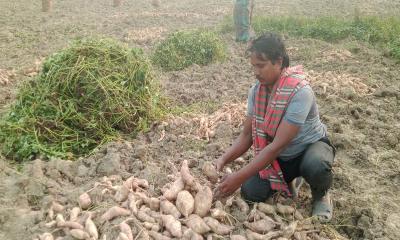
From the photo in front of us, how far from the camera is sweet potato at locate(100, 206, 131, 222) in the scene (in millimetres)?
2941

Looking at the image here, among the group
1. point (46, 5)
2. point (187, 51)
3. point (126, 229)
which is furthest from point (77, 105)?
point (46, 5)

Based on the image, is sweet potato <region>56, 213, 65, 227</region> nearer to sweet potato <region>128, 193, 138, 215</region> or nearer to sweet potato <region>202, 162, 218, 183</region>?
sweet potato <region>128, 193, 138, 215</region>

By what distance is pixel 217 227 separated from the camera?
9.56 feet

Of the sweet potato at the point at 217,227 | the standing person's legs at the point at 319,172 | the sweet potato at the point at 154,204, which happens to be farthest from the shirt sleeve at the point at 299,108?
the sweet potato at the point at 154,204

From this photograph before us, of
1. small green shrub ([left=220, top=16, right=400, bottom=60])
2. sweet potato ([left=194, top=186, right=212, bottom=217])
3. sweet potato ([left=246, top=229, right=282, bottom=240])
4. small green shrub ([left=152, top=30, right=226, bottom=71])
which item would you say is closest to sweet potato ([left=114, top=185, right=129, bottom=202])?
sweet potato ([left=194, top=186, right=212, bottom=217])

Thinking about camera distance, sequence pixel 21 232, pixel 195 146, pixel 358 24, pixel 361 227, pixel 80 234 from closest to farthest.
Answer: pixel 80 234, pixel 21 232, pixel 361 227, pixel 195 146, pixel 358 24

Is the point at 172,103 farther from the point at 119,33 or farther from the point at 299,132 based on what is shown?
the point at 119,33

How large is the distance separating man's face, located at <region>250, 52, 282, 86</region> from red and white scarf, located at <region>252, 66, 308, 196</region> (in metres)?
0.05

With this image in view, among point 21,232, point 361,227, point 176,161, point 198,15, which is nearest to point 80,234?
point 21,232

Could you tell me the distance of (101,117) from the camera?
176 inches

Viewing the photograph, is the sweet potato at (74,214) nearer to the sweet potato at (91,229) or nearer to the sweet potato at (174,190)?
the sweet potato at (91,229)

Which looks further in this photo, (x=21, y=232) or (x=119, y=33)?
(x=119, y=33)

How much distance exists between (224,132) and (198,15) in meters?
7.77

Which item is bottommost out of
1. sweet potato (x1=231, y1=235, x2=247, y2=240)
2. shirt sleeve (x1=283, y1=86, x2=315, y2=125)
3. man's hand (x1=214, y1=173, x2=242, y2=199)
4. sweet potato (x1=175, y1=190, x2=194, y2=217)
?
sweet potato (x1=231, y1=235, x2=247, y2=240)
